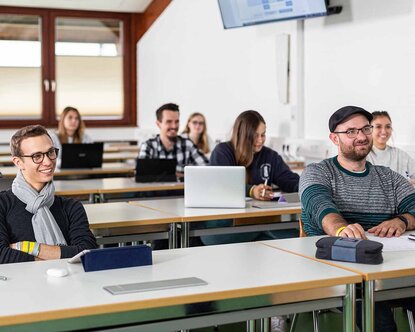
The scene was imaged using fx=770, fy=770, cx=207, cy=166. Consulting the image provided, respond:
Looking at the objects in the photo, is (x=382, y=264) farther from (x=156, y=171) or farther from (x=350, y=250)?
(x=156, y=171)

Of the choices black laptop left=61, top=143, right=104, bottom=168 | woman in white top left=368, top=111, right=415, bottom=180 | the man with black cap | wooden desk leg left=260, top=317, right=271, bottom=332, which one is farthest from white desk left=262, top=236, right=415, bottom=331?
black laptop left=61, top=143, right=104, bottom=168

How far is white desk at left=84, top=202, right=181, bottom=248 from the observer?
385cm

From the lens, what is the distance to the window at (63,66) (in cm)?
1138

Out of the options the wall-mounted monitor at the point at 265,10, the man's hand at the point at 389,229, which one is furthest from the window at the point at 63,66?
the man's hand at the point at 389,229

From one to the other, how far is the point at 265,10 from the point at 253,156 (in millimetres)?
2491

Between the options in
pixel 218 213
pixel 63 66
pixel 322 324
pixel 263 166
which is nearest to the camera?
pixel 218 213

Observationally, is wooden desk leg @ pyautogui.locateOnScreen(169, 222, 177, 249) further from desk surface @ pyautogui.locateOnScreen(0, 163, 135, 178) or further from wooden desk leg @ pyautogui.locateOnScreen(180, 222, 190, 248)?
desk surface @ pyautogui.locateOnScreen(0, 163, 135, 178)

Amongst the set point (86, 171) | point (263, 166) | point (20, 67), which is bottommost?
point (86, 171)

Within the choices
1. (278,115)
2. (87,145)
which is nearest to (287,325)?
(87,145)

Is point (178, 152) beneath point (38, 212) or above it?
above

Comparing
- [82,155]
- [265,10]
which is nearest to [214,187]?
[82,155]

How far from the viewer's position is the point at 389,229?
3303mm

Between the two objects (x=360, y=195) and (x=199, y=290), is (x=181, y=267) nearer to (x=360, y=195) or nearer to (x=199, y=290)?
(x=199, y=290)

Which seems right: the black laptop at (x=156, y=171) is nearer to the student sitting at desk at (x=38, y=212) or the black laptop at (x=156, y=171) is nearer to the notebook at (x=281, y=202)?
the notebook at (x=281, y=202)
